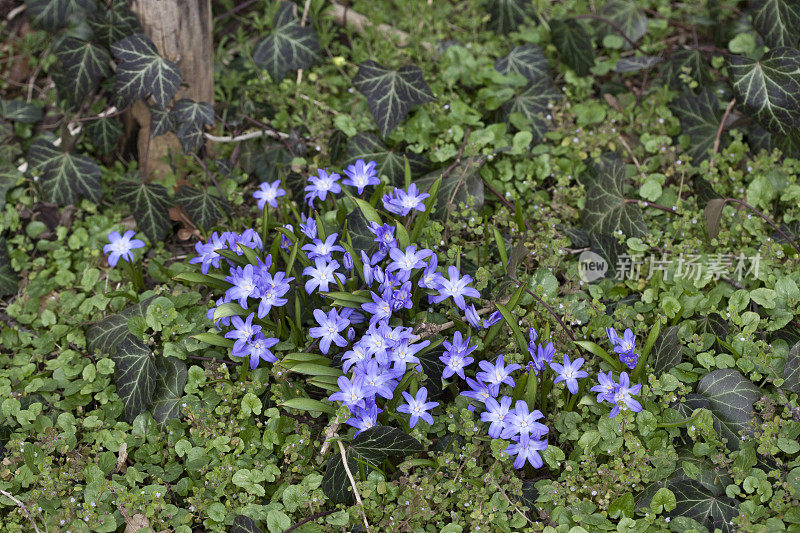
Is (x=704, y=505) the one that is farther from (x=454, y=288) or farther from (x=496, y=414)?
(x=454, y=288)

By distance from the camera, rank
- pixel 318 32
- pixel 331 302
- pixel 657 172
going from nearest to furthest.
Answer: pixel 331 302, pixel 657 172, pixel 318 32

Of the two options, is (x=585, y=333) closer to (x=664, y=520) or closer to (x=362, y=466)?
(x=664, y=520)

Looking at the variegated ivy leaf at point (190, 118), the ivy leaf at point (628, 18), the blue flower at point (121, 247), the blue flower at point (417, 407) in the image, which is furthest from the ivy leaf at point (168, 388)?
the ivy leaf at point (628, 18)

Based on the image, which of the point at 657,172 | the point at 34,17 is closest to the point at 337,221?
the point at 657,172

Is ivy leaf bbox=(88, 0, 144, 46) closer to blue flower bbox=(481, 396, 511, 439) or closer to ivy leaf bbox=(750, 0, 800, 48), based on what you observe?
blue flower bbox=(481, 396, 511, 439)

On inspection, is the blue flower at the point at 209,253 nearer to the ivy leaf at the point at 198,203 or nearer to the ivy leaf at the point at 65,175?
the ivy leaf at the point at 198,203

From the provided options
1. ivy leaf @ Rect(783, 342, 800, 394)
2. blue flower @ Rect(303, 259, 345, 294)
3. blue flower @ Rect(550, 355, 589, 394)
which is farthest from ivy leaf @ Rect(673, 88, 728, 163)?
blue flower @ Rect(303, 259, 345, 294)
